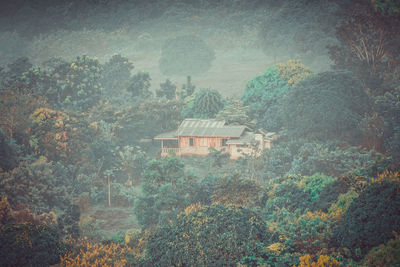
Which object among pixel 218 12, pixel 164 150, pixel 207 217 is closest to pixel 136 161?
pixel 164 150

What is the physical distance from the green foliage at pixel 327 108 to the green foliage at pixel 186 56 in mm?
43761

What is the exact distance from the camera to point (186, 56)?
84.4 metres

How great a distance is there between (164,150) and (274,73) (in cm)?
1837

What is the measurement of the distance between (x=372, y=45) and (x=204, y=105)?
71.9ft

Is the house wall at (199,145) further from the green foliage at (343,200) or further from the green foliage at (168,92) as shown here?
the green foliage at (343,200)

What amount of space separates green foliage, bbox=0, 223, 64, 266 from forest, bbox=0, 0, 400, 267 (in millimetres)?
48

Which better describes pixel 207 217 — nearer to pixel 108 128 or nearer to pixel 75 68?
pixel 108 128

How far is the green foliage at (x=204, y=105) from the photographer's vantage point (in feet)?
173

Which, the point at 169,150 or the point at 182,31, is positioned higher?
the point at 182,31

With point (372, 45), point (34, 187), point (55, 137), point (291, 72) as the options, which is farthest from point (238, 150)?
point (372, 45)

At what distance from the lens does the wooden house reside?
42331 millimetres

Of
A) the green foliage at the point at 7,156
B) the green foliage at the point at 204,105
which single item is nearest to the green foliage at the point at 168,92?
the green foliage at the point at 204,105

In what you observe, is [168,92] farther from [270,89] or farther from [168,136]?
[168,136]

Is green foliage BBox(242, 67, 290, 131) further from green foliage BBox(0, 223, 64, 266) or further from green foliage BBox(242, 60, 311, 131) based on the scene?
green foliage BBox(0, 223, 64, 266)
